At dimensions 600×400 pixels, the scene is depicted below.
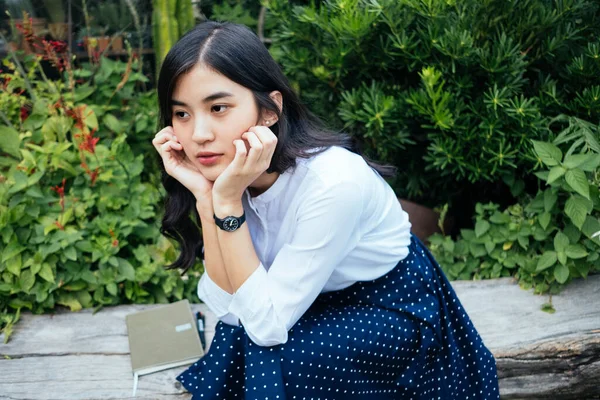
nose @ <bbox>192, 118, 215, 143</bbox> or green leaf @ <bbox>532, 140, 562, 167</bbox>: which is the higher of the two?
nose @ <bbox>192, 118, 215, 143</bbox>

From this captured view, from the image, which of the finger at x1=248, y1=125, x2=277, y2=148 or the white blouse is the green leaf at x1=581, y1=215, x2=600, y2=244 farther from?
the finger at x1=248, y1=125, x2=277, y2=148

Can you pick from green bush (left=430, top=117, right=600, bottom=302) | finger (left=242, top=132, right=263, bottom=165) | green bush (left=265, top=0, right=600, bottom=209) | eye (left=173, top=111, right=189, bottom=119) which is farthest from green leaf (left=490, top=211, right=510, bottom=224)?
eye (left=173, top=111, right=189, bottom=119)

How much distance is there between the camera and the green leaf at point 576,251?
2.63 metres

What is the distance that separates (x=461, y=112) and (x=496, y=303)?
832mm

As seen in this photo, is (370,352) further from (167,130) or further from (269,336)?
(167,130)

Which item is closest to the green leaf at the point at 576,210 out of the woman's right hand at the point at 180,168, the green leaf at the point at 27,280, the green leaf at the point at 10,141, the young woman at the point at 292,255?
the young woman at the point at 292,255

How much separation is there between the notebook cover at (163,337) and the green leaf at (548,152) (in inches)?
59.0

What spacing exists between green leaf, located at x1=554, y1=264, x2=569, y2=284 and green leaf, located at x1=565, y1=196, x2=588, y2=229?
19 centimetres

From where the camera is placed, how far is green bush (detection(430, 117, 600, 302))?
259 cm

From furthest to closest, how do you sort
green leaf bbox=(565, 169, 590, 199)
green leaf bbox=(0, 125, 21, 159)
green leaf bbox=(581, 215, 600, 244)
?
green leaf bbox=(0, 125, 21, 159)
green leaf bbox=(581, 215, 600, 244)
green leaf bbox=(565, 169, 590, 199)

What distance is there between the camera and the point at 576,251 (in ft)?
8.68

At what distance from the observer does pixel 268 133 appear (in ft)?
6.21

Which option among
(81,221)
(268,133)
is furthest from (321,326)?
(81,221)

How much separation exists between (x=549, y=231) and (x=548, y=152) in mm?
371
